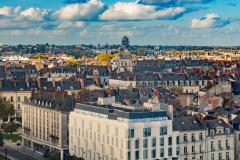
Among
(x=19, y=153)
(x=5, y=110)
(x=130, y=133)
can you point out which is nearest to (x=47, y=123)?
(x=19, y=153)

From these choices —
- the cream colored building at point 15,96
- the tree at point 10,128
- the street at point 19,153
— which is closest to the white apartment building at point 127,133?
the street at point 19,153

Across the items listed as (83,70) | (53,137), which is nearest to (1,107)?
(53,137)

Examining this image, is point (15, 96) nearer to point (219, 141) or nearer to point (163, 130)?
point (219, 141)

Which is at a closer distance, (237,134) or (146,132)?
(146,132)

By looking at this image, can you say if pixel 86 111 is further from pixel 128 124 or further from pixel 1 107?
pixel 1 107

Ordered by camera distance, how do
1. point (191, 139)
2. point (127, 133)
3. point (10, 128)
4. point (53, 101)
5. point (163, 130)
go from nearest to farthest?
point (127, 133) → point (163, 130) → point (191, 139) → point (53, 101) → point (10, 128)

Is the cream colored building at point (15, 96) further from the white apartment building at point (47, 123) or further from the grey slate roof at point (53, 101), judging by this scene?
the grey slate roof at point (53, 101)

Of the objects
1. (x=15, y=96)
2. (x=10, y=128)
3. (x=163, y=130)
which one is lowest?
(x=10, y=128)

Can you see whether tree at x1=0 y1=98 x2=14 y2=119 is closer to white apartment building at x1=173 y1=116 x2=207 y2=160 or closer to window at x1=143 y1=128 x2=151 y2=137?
white apartment building at x1=173 y1=116 x2=207 y2=160
